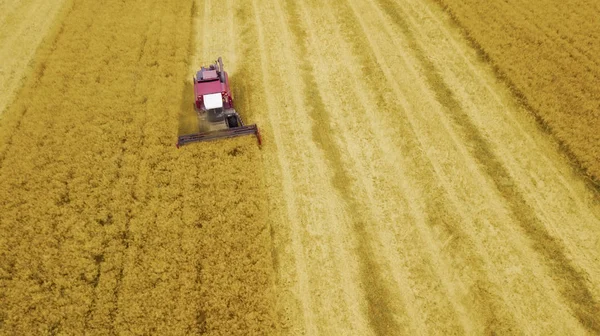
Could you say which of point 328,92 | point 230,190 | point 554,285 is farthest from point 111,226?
point 554,285

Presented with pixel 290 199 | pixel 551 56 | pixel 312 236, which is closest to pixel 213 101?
pixel 290 199

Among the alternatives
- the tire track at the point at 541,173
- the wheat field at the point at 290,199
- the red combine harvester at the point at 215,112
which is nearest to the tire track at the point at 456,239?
the wheat field at the point at 290,199

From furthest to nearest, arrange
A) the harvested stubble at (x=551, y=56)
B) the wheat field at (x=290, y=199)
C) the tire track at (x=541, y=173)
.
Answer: the harvested stubble at (x=551, y=56), the tire track at (x=541, y=173), the wheat field at (x=290, y=199)

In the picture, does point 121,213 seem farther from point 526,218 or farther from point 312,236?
point 526,218

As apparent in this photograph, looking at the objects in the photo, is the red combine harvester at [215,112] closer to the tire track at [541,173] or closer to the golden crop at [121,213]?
the golden crop at [121,213]

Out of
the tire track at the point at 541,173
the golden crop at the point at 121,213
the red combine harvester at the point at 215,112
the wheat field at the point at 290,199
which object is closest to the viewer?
the golden crop at the point at 121,213

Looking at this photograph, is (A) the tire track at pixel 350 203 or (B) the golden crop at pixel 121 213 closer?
(B) the golden crop at pixel 121 213
